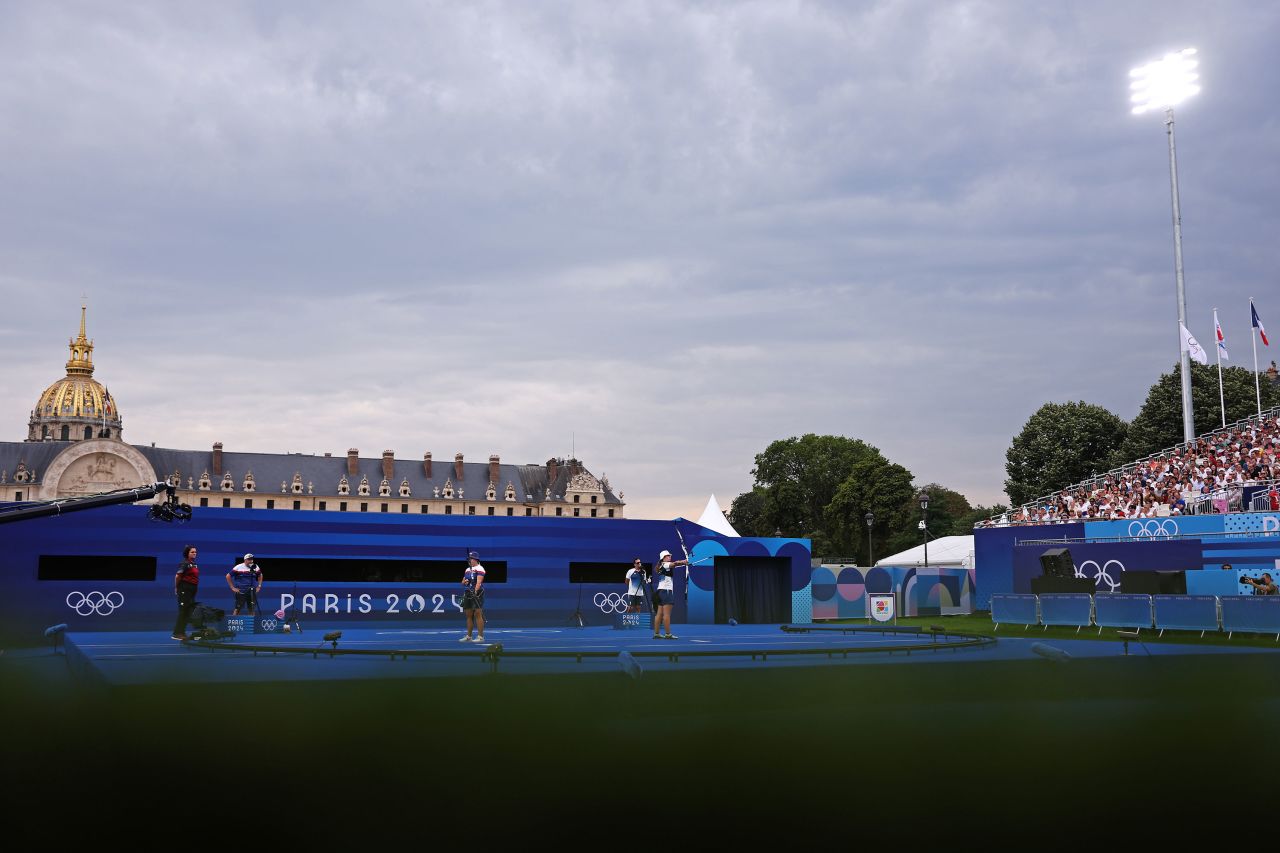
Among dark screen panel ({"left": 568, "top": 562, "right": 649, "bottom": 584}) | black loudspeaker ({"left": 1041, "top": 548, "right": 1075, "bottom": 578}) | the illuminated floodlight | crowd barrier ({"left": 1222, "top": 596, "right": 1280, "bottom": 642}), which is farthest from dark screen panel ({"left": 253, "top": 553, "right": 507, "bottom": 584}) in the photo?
the illuminated floodlight

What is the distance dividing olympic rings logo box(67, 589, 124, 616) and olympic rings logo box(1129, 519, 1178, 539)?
31468 mm

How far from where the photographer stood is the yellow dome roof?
173 m

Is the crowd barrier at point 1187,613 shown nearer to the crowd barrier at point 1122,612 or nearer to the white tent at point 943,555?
the crowd barrier at point 1122,612

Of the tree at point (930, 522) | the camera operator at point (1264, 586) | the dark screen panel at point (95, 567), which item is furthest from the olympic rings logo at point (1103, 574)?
the tree at point (930, 522)

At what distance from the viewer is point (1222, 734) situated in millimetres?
10703

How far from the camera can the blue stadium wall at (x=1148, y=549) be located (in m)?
30.8

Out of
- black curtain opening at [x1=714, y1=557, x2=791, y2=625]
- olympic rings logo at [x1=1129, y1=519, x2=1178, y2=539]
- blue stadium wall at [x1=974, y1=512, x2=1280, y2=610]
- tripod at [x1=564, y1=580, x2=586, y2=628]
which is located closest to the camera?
blue stadium wall at [x1=974, y1=512, x2=1280, y2=610]

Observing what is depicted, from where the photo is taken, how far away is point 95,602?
29781mm

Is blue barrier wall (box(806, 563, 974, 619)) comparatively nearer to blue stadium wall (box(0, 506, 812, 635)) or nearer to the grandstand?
blue stadium wall (box(0, 506, 812, 635))

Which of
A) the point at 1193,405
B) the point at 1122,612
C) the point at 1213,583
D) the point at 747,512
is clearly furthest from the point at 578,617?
the point at 747,512

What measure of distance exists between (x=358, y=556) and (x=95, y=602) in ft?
24.0

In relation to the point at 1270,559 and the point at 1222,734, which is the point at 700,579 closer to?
the point at 1270,559

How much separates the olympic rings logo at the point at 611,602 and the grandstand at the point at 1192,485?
15431 mm

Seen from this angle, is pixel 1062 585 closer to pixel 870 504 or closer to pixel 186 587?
pixel 186 587
